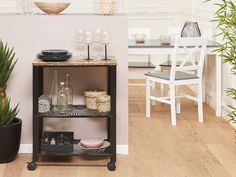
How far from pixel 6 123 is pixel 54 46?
0.69m

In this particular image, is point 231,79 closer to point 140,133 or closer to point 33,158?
point 140,133

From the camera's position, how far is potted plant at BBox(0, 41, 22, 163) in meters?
3.92

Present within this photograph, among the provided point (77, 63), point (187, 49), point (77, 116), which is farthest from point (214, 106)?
point (77, 63)

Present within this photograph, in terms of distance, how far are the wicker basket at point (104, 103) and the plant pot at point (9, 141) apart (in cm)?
63

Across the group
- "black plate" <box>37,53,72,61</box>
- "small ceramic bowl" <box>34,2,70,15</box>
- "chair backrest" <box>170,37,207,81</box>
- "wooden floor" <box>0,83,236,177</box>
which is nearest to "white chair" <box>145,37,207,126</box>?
"chair backrest" <box>170,37,207,81</box>

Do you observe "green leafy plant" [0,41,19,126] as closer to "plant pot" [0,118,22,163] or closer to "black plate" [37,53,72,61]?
"plant pot" [0,118,22,163]

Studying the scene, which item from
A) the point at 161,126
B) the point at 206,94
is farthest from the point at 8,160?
the point at 206,94

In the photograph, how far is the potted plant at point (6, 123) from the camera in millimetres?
3922

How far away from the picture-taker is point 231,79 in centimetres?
541

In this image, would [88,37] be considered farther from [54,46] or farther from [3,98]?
[3,98]

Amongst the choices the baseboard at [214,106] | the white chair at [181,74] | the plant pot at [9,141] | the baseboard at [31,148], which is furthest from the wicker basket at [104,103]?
the baseboard at [214,106]

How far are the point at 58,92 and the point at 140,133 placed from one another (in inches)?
48.7

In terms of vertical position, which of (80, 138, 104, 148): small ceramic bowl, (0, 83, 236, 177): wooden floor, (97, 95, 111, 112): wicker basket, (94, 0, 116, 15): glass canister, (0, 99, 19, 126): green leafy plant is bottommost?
(0, 83, 236, 177): wooden floor

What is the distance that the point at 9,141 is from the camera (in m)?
3.95
